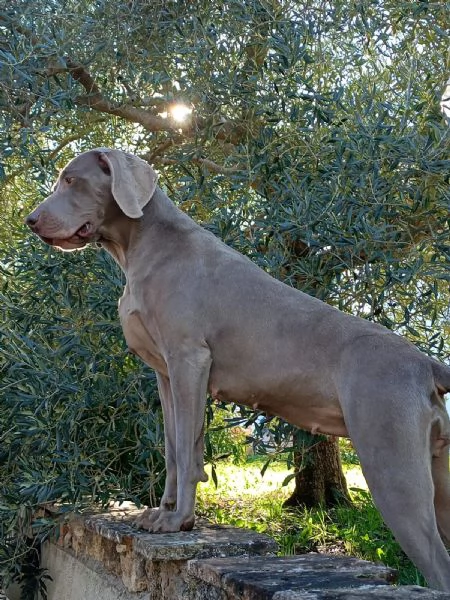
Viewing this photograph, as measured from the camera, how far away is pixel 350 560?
313cm

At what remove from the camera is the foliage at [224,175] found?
16.6 feet

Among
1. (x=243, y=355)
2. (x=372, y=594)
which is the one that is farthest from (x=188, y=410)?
(x=372, y=594)

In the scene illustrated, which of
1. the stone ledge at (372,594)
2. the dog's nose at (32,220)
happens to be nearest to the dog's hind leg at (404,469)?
the stone ledge at (372,594)

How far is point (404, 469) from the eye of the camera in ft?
9.72

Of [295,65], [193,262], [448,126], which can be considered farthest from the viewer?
[295,65]

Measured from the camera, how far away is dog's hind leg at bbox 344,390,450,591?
291cm

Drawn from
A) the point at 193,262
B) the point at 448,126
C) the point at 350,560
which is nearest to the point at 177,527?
the point at 350,560

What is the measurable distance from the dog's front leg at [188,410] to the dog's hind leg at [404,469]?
0.68 m

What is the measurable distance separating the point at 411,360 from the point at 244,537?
127 centimetres

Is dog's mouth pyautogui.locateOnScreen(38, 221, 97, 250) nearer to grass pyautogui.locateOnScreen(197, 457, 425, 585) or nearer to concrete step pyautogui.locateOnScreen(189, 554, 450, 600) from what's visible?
concrete step pyautogui.locateOnScreen(189, 554, 450, 600)

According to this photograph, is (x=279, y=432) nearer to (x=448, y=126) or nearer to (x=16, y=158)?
(x=448, y=126)

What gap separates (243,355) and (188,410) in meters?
0.32

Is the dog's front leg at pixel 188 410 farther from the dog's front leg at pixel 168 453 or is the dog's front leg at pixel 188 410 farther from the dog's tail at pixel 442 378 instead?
the dog's tail at pixel 442 378

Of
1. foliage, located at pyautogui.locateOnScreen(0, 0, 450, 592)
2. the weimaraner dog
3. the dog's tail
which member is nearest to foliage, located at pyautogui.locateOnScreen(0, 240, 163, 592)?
foliage, located at pyautogui.locateOnScreen(0, 0, 450, 592)
